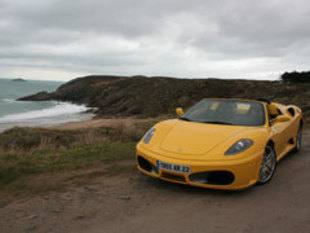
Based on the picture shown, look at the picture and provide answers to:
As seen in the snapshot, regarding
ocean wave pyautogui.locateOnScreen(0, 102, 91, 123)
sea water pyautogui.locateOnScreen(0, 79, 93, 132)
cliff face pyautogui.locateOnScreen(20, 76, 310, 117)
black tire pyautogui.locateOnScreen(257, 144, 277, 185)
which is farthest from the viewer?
ocean wave pyautogui.locateOnScreen(0, 102, 91, 123)

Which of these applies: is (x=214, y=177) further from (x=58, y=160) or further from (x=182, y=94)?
(x=182, y=94)

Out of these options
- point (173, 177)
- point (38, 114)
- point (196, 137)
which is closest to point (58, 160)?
point (173, 177)

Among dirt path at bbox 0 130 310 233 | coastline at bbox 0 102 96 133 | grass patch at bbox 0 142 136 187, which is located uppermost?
grass patch at bbox 0 142 136 187

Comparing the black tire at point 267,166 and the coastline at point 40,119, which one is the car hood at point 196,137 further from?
the coastline at point 40,119

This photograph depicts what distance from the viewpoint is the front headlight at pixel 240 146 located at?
3776mm

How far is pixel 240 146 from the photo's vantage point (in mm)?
3850

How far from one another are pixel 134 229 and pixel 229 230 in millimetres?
953

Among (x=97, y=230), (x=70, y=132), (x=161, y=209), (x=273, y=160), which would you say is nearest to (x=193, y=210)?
(x=161, y=209)

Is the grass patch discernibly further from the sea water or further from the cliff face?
the cliff face

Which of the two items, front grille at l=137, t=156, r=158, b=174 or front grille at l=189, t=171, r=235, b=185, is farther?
front grille at l=137, t=156, r=158, b=174

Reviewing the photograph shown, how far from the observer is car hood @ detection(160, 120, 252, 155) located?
153 inches

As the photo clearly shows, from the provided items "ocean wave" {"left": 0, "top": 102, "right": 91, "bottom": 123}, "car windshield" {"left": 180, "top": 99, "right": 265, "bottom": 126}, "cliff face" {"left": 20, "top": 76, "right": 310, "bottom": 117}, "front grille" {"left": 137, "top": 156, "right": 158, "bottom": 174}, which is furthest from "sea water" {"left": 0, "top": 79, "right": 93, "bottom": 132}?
"front grille" {"left": 137, "top": 156, "right": 158, "bottom": 174}

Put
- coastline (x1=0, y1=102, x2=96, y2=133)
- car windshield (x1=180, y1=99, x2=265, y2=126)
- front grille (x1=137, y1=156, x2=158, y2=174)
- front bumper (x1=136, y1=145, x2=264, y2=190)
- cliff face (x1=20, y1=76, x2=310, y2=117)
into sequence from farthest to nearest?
cliff face (x1=20, y1=76, x2=310, y2=117), coastline (x1=0, y1=102, x2=96, y2=133), car windshield (x1=180, y1=99, x2=265, y2=126), front grille (x1=137, y1=156, x2=158, y2=174), front bumper (x1=136, y1=145, x2=264, y2=190)

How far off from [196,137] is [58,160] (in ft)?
10.0
